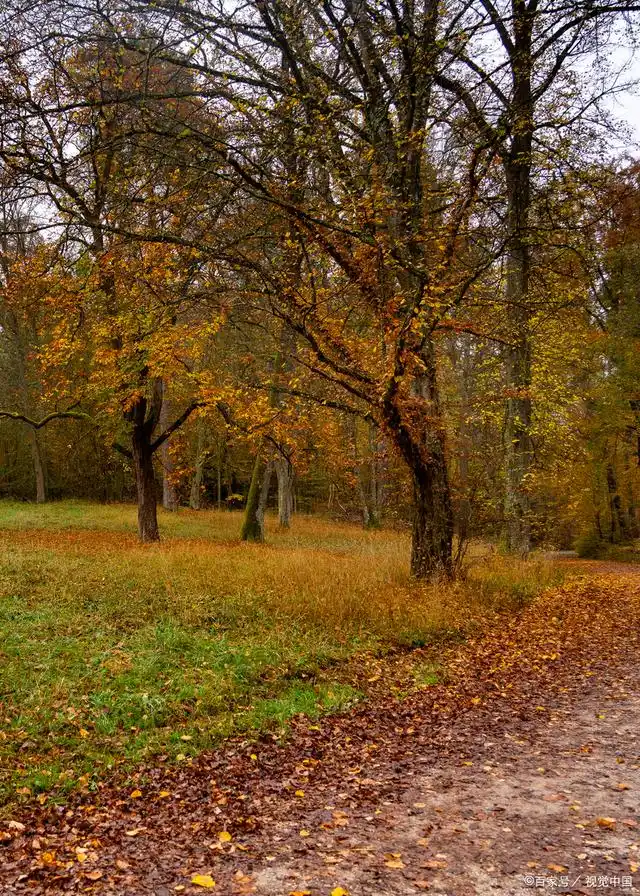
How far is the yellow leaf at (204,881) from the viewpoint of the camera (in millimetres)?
3184

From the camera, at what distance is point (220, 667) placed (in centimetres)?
615

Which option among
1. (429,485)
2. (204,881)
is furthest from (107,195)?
(204,881)

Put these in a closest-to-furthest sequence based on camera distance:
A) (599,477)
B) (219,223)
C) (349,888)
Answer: (349,888)
(219,223)
(599,477)

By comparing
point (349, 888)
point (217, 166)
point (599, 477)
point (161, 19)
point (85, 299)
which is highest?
point (161, 19)

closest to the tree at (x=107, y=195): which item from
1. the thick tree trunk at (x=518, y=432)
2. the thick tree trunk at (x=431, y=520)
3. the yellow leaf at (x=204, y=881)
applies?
the thick tree trunk at (x=431, y=520)

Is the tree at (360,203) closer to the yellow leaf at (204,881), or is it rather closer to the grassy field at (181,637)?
the grassy field at (181,637)

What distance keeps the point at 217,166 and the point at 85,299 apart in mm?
3580

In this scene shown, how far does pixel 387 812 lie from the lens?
3.90 metres

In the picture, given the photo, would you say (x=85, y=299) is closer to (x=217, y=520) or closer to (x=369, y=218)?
(x=369, y=218)

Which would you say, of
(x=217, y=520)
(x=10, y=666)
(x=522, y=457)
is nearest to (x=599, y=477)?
(x=522, y=457)

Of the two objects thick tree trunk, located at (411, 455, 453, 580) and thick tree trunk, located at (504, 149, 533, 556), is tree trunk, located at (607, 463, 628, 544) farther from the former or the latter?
thick tree trunk, located at (411, 455, 453, 580)

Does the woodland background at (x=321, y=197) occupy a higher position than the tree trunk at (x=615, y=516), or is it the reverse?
the woodland background at (x=321, y=197)

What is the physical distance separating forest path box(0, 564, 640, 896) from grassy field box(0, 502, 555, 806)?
1.40ft

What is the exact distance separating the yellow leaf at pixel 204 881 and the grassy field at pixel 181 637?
1423mm
